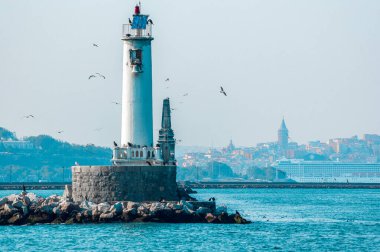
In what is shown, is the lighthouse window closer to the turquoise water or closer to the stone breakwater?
the stone breakwater

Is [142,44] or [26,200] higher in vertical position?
→ [142,44]

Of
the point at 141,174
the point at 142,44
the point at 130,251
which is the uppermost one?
the point at 142,44

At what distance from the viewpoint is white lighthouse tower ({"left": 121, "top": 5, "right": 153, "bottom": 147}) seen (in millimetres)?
52375

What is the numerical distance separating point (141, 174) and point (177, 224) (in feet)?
9.07

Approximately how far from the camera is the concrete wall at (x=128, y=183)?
51.3 metres

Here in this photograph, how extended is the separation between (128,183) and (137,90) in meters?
4.08

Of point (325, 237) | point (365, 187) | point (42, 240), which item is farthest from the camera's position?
point (365, 187)

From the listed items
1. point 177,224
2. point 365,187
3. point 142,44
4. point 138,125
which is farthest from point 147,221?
point 365,187

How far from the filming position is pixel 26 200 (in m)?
53.0

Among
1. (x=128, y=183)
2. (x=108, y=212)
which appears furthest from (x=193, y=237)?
(x=128, y=183)

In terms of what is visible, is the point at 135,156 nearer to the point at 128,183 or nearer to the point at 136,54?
the point at 128,183

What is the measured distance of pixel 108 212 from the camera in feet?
164

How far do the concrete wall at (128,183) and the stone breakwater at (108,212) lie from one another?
0.59 meters

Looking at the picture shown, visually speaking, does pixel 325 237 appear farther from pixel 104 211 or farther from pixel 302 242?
pixel 104 211
